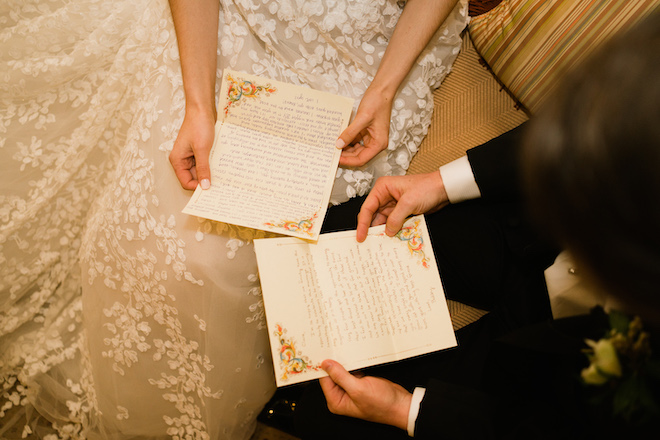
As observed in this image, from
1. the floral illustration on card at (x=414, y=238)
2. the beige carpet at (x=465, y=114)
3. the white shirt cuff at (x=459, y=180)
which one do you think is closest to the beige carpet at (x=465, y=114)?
the beige carpet at (x=465, y=114)

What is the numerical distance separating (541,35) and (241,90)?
0.74 m

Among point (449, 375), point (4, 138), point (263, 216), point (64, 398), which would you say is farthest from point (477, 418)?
point (4, 138)

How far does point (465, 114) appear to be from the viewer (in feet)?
3.51

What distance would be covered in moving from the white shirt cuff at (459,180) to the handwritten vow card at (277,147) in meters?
0.27

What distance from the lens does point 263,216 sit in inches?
30.2

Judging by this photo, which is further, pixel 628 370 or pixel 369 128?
pixel 369 128

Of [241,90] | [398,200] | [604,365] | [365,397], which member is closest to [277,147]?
[241,90]

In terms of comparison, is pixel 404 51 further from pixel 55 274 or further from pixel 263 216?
pixel 55 274

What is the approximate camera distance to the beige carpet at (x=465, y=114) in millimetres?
1044

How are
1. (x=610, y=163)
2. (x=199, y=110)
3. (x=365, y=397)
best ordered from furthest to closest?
(x=199, y=110) → (x=365, y=397) → (x=610, y=163)

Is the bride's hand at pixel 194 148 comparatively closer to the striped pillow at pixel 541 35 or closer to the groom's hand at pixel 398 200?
the groom's hand at pixel 398 200

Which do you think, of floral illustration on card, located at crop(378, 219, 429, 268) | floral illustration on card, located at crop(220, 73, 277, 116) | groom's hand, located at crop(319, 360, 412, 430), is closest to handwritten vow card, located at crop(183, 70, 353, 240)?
floral illustration on card, located at crop(220, 73, 277, 116)

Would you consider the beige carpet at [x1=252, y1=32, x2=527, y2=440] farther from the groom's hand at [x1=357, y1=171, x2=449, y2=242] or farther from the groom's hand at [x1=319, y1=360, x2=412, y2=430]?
the groom's hand at [x1=319, y1=360, x2=412, y2=430]

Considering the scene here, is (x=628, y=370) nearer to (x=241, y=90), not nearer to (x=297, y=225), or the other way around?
(x=297, y=225)
